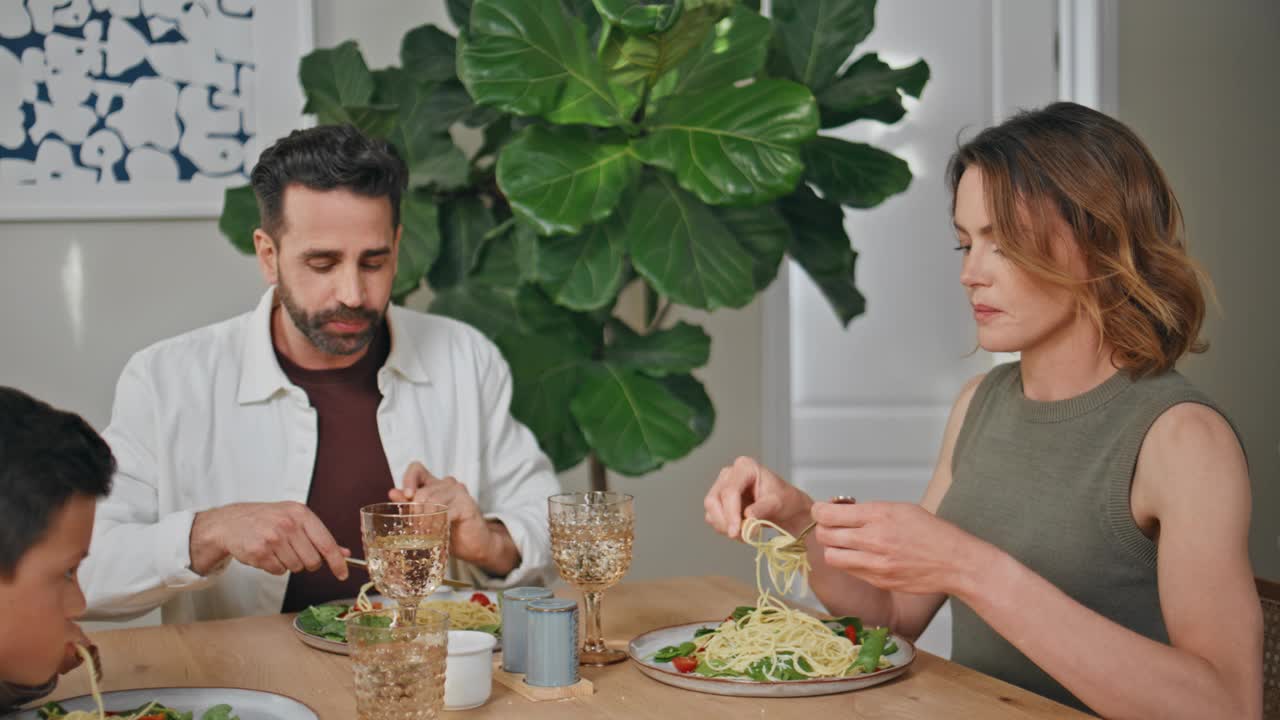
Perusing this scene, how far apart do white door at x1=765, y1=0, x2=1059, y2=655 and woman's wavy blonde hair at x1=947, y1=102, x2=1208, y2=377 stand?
270cm

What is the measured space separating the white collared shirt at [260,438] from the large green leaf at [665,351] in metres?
0.53

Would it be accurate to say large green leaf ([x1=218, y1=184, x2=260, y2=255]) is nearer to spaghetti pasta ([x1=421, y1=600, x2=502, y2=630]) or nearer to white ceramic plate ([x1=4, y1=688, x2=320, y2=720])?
spaghetti pasta ([x1=421, y1=600, x2=502, y2=630])

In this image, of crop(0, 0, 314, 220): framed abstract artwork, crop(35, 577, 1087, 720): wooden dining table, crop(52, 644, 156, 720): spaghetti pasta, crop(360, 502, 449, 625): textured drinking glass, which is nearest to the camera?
crop(52, 644, 156, 720): spaghetti pasta

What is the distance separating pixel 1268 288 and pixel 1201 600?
128 inches

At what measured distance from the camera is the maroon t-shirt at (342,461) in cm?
216

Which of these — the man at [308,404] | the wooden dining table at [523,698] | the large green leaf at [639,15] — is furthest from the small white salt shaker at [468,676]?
the large green leaf at [639,15]

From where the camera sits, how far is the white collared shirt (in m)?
2.14

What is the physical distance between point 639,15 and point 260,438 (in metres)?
1.09

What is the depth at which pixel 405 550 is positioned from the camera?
4.70ft

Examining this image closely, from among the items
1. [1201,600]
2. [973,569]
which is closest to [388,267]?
[973,569]

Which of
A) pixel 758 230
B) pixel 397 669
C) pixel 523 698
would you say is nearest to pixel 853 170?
pixel 758 230

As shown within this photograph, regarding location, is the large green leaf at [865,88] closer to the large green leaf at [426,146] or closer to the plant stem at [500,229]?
the plant stem at [500,229]

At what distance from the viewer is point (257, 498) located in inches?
87.7

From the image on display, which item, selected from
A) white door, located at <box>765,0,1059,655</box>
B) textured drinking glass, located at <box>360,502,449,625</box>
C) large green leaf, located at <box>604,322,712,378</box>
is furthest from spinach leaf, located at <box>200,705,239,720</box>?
white door, located at <box>765,0,1059,655</box>
